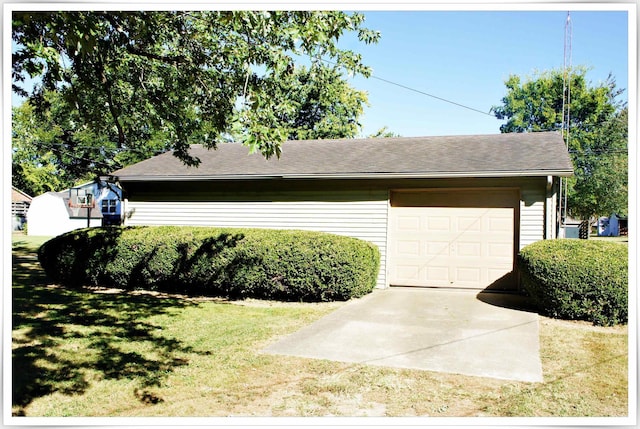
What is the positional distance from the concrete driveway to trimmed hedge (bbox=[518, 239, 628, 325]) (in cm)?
50

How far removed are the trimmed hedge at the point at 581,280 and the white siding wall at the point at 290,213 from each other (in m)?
3.74

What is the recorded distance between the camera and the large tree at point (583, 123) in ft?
77.9

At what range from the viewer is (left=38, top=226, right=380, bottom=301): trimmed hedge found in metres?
8.85

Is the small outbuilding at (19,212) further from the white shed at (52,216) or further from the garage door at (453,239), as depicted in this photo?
the garage door at (453,239)

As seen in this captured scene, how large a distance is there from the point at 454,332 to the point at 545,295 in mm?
2132

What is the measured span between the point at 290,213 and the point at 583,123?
2749 cm

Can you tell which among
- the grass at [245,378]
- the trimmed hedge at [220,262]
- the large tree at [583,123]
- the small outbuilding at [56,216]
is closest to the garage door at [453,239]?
the trimmed hedge at [220,262]

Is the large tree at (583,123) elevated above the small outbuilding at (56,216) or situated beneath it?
elevated above

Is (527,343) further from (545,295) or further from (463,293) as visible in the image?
(463,293)

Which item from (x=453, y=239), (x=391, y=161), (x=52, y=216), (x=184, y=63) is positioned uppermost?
(x=184, y=63)

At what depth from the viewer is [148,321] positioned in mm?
7133

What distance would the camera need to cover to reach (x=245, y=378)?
461cm

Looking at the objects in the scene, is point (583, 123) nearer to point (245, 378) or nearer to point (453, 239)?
point (453, 239)

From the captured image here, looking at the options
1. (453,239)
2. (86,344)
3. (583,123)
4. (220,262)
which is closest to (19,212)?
(220,262)
